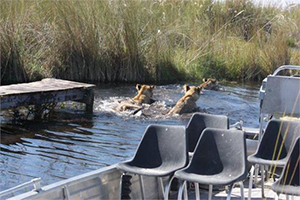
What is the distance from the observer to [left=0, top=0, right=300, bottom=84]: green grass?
46.5ft

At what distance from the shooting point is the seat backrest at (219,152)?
16.9 feet

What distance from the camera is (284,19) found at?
19109 mm

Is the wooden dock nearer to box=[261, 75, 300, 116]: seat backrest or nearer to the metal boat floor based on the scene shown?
the metal boat floor

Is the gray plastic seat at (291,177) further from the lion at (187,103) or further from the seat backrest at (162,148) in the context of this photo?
the lion at (187,103)

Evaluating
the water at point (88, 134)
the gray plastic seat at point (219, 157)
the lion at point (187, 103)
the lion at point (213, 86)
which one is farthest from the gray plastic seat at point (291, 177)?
the lion at point (213, 86)

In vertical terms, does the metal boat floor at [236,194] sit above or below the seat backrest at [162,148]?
below

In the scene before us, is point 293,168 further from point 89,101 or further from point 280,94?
point 89,101

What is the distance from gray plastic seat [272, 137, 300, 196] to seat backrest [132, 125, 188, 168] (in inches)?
36.2

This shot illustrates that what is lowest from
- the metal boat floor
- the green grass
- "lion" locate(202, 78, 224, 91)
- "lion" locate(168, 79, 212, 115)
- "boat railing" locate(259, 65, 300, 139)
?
the metal boat floor

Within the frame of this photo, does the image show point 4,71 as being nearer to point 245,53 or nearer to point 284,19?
point 245,53

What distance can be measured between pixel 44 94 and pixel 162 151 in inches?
219

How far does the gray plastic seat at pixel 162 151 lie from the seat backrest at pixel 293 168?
91 centimetres

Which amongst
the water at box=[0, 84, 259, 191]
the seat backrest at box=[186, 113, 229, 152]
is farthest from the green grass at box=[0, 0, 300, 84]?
the seat backrest at box=[186, 113, 229, 152]

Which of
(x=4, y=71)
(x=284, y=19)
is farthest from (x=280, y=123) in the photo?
(x=284, y=19)
